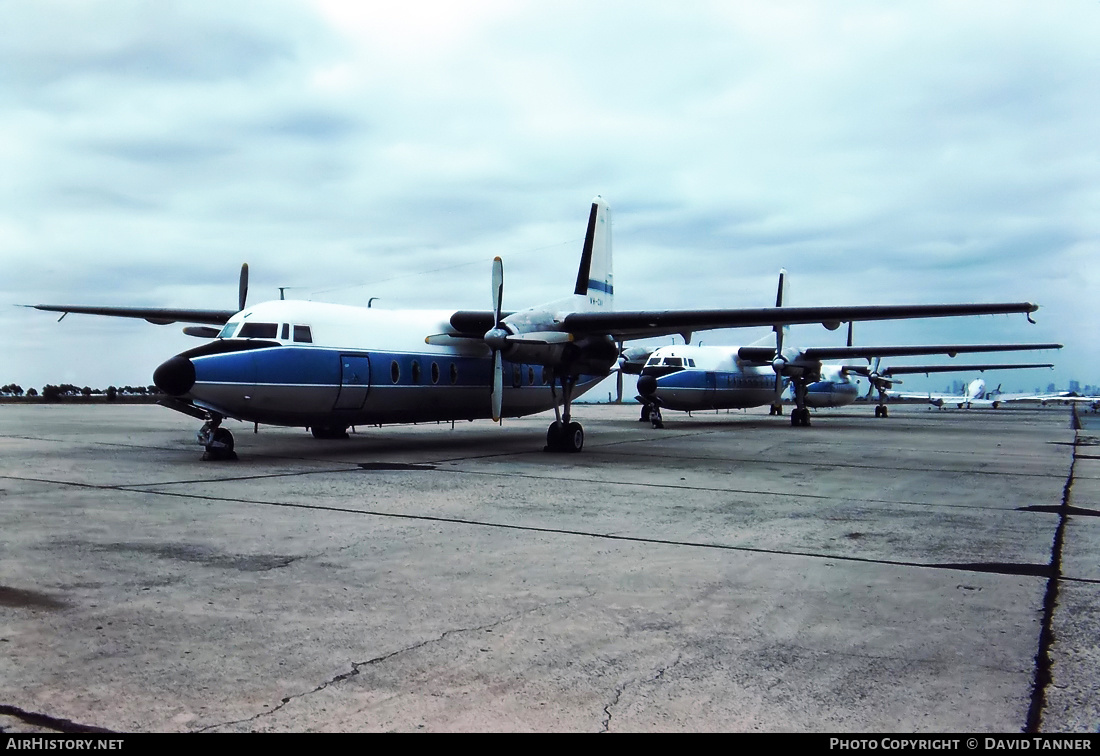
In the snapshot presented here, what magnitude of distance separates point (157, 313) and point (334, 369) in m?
10.7

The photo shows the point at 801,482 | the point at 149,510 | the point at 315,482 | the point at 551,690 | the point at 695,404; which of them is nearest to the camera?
the point at 551,690

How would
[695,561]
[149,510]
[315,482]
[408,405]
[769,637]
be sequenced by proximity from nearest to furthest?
[769,637]
[695,561]
[149,510]
[315,482]
[408,405]

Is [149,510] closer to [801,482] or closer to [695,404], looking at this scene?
[801,482]

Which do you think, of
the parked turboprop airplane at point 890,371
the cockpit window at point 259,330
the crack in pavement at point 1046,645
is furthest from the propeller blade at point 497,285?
the parked turboprop airplane at point 890,371

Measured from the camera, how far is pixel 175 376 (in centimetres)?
1353

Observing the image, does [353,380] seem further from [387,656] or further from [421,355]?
[387,656]

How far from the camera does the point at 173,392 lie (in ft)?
44.7

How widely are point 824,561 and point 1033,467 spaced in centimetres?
1173

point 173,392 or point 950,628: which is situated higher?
point 173,392

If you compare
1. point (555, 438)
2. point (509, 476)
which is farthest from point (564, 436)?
point (509, 476)

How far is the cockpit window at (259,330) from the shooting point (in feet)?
49.6

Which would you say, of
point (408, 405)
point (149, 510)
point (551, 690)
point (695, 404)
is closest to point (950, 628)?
point (551, 690)

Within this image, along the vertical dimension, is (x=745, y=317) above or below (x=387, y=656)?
above

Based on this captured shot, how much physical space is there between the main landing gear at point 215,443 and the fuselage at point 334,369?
1.21ft
